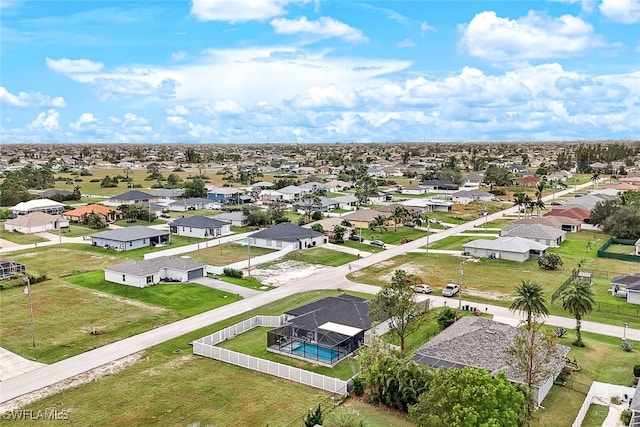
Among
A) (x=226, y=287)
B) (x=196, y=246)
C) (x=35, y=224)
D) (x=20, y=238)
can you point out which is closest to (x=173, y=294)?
(x=226, y=287)

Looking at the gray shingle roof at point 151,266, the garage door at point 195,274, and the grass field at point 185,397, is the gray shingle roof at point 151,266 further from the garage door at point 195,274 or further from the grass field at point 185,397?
the grass field at point 185,397

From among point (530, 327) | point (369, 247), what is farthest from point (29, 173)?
point (530, 327)

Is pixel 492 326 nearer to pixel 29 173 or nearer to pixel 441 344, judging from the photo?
pixel 441 344

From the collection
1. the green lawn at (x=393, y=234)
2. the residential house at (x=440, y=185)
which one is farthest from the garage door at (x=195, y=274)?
the residential house at (x=440, y=185)

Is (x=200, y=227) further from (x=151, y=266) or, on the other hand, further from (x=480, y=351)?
(x=480, y=351)

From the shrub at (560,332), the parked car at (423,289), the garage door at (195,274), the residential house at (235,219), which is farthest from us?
the residential house at (235,219)
